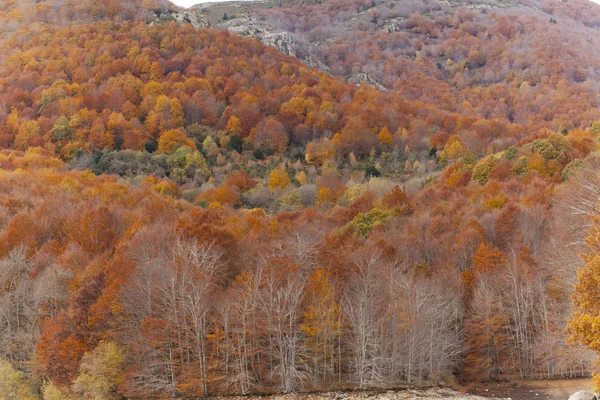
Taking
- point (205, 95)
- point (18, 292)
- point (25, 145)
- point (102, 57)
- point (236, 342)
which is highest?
point (102, 57)

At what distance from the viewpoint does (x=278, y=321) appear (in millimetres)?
37406

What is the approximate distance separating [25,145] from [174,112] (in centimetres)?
3154

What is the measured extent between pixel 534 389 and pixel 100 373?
3251 cm

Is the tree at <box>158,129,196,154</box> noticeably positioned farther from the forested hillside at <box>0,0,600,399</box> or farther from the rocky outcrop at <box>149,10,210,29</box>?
the rocky outcrop at <box>149,10,210,29</box>

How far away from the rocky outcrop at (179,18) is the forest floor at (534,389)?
14284cm

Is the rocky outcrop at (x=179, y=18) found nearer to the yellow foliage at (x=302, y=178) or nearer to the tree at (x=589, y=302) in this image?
the yellow foliage at (x=302, y=178)

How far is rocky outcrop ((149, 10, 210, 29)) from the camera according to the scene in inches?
6048

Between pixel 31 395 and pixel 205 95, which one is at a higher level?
pixel 205 95

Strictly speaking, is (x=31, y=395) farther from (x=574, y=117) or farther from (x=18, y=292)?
(x=574, y=117)

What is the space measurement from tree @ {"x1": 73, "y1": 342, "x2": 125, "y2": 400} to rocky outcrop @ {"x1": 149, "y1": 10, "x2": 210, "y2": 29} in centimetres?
13604

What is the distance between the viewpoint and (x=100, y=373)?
34719 mm

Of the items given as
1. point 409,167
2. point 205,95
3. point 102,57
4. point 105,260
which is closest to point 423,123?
point 409,167

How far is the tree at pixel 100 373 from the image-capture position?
112 feet

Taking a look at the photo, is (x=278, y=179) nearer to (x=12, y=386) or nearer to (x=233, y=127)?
(x=233, y=127)
